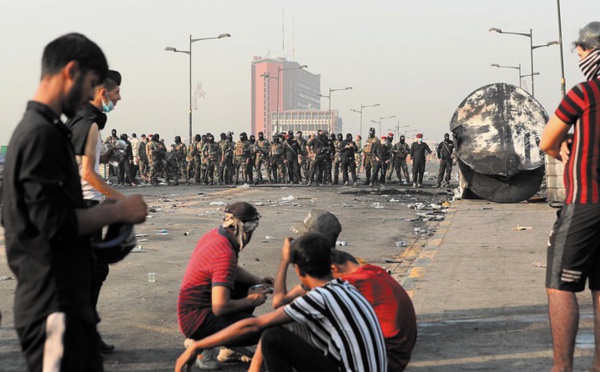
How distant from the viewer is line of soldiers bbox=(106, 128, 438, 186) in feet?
105

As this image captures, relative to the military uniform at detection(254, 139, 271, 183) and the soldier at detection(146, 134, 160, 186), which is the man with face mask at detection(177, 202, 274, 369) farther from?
the military uniform at detection(254, 139, 271, 183)

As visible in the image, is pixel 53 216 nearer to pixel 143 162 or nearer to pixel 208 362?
pixel 208 362

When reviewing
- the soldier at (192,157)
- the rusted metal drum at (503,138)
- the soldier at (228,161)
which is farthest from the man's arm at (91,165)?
the soldier at (192,157)

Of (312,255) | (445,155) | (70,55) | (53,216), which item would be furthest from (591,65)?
(445,155)

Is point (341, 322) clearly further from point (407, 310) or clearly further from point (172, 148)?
point (172, 148)

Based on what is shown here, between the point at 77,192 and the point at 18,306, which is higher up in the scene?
the point at 77,192

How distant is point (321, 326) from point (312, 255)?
0.33 metres

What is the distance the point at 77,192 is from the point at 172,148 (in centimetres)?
3333

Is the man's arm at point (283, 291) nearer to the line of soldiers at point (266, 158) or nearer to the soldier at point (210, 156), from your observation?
the line of soldiers at point (266, 158)

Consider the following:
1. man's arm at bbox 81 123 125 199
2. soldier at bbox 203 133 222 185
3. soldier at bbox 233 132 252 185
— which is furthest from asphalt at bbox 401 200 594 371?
soldier at bbox 203 133 222 185

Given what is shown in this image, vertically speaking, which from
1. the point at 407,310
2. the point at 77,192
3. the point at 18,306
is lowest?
the point at 407,310

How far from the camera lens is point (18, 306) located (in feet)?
9.43

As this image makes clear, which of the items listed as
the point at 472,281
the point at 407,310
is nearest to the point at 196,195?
the point at 472,281

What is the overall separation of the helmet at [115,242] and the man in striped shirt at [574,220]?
234 cm
